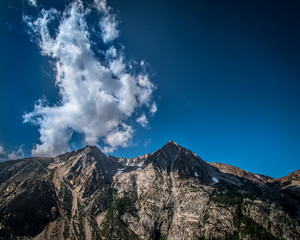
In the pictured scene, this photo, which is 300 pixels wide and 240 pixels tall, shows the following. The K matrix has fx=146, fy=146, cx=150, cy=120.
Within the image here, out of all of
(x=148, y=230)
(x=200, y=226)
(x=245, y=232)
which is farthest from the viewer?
(x=148, y=230)

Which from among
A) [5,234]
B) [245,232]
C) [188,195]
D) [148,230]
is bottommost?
[245,232]

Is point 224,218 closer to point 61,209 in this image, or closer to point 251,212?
point 251,212

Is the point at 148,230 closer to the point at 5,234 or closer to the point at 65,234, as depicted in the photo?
the point at 65,234

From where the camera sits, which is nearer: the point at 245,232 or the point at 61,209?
the point at 245,232

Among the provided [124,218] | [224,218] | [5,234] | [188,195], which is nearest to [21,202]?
[5,234]

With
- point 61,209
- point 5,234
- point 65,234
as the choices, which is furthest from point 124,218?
point 5,234

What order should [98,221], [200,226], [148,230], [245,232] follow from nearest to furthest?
[245,232]
[200,226]
[148,230]
[98,221]

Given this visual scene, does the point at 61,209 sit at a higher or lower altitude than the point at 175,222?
higher

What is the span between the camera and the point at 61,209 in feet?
648

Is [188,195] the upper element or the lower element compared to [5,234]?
upper

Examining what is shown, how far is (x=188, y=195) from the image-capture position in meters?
199

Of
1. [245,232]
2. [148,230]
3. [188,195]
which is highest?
[188,195]

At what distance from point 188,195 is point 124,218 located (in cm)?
9083

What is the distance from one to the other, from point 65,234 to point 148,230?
9149 cm
